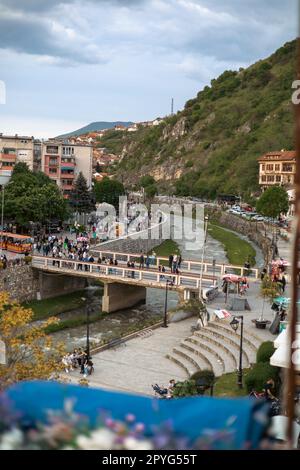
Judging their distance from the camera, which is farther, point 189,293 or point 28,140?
A: point 28,140

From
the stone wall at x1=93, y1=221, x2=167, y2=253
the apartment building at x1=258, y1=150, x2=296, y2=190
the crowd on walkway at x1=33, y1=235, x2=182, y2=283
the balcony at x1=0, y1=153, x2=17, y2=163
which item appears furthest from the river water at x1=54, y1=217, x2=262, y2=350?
the apartment building at x1=258, y1=150, x2=296, y2=190

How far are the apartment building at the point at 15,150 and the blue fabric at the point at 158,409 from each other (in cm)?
6698

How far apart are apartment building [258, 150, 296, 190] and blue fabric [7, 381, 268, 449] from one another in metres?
73.1

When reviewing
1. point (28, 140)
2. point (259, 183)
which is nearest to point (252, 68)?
point (259, 183)

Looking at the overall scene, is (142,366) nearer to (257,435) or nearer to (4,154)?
(257,435)

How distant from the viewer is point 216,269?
3172 centimetres

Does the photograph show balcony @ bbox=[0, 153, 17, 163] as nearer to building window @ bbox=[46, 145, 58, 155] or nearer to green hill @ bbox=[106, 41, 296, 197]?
building window @ bbox=[46, 145, 58, 155]

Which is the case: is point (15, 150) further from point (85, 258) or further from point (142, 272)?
point (142, 272)

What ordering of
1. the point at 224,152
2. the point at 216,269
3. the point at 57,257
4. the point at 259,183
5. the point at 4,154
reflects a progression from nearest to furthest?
the point at 216,269, the point at 57,257, the point at 4,154, the point at 259,183, the point at 224,152

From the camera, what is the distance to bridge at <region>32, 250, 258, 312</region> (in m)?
29.0

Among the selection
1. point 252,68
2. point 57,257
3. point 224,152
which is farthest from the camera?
point 252,68

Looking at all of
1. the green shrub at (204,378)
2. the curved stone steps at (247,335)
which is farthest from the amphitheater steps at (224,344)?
the green shrub at (204,378)

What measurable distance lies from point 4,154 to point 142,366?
171 feet

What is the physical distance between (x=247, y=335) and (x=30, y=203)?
97.0 ft
